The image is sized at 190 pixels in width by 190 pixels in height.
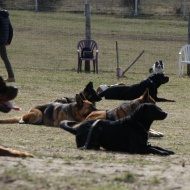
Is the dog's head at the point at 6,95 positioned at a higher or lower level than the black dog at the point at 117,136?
higher

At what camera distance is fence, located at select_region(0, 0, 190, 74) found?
86.5 ft

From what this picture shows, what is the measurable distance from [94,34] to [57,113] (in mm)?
22622

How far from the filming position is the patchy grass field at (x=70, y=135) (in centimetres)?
647

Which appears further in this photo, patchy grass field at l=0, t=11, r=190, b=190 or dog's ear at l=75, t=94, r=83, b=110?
dog's ear at l=75, t=94, r=83, b=110

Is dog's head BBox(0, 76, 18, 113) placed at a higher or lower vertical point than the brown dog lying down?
higher

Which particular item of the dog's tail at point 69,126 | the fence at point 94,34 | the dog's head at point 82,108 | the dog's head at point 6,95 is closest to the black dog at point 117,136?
the dog's tail at point 69,126

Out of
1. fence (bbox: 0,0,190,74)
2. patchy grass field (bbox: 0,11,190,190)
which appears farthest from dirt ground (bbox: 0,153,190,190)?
fence (bbox: 0,0,190,74)

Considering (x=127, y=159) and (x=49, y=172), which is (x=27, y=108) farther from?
(x=49, y=172)

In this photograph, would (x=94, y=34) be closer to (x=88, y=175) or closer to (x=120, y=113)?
(x=120, y=113)

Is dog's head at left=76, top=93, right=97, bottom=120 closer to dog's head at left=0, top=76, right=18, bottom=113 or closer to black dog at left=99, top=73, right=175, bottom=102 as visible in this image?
dog's head at left=0, top=76, right=18, bottom=113

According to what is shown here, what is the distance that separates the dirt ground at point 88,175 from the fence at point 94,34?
16212 mm

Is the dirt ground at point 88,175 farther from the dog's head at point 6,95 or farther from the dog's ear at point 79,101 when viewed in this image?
the dog's ear at point 79,101

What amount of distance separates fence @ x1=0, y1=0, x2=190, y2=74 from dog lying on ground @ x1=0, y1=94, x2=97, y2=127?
1132cm

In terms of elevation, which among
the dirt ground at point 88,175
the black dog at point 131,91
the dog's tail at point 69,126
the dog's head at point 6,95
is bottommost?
the black dog at point 131,91
